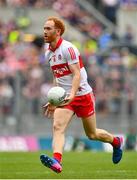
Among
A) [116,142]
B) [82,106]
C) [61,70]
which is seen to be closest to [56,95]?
[61,70]

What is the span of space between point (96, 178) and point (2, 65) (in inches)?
553

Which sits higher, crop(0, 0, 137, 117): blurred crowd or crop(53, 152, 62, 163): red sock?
crop(53, 152, 62, 163): red sock

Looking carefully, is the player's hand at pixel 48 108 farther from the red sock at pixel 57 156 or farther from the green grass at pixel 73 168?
the green grass at pixel 73 168

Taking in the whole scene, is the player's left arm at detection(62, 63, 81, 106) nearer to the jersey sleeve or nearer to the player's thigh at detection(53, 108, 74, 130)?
the jersey sleeve

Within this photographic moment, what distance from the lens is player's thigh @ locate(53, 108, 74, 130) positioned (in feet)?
46.3

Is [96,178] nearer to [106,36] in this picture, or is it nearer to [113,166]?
[113,166]

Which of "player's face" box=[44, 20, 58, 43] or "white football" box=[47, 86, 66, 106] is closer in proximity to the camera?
"white football" box=[47, 86, 66, 106]

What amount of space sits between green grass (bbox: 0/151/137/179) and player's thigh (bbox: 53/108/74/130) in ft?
2.59

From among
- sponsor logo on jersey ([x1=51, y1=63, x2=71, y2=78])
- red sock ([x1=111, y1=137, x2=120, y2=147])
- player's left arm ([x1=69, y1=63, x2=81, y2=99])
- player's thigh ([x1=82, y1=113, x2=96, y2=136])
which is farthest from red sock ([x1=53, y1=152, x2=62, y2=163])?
red sock ([x1=111, y1=137, x2=120, y2=147])

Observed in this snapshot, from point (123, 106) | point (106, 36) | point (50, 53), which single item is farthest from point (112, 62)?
point (50, 53)

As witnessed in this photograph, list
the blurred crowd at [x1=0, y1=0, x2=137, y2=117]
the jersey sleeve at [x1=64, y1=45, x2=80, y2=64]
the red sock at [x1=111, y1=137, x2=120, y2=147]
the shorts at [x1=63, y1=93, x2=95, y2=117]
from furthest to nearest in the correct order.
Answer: the blurred crowd at [x1=0, y1=0, x2=137, y2=117], the red sock at [x1=111, y1=137, x2=120, y2=147], the shorts at [x1=63, y1=93, x2=95, y2=117], the jersey sleeve at [x1=64, y1=45, x2=80, y2=64]

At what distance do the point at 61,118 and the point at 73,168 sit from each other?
2.32 m

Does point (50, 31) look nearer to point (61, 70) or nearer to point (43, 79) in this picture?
point (61, 70)

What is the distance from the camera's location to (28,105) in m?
25.5
